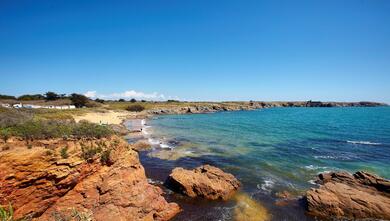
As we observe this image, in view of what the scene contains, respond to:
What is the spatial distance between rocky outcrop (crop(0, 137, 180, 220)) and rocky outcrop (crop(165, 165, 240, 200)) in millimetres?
2959

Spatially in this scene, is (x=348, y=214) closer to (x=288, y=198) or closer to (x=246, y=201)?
→ (x=288, y=198)

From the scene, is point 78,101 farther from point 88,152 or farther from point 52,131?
point 88,152

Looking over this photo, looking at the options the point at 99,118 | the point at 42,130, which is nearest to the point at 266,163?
the point at 42,130

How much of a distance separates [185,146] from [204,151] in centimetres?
444

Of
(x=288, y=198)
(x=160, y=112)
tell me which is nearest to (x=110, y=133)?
(x=288, y=198)

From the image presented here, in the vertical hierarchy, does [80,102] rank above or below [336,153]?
above

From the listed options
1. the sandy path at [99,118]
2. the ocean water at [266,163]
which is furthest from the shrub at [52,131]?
the sandy path at [99,118]

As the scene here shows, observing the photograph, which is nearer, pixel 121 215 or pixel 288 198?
pixel 121 215

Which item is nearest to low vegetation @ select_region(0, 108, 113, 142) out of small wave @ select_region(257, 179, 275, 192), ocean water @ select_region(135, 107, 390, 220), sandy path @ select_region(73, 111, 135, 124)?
ocean water @ select_region(135, 107, 390, 220)

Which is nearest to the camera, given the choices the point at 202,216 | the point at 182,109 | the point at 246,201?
the point at 202,216

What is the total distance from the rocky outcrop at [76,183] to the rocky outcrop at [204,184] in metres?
2.96

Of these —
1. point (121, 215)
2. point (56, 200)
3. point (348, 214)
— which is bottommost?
point (348, 214)

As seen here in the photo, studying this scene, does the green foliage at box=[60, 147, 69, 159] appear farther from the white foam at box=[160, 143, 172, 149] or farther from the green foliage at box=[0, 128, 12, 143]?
the white foam at box=[160, 143, 172, 149]

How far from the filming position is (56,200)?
41.8 feet
